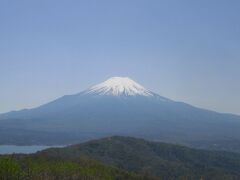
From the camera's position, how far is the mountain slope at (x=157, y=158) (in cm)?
11638

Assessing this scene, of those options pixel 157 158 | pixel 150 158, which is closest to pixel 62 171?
pixel 150 158

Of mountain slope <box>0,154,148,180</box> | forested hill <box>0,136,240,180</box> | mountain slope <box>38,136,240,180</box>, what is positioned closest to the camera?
mountain slope <box>0,154,148,180</box>

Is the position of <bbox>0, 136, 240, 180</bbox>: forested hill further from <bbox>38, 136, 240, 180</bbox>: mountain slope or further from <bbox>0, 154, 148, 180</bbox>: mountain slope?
<bbox>0, 154, 148, 180</bbox>: mountain slope

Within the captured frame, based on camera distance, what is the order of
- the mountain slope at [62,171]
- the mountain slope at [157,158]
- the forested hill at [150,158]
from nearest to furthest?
the mountain slope at [62,171] → the forested hill at [150,158] → the mountain slope at [157,158]

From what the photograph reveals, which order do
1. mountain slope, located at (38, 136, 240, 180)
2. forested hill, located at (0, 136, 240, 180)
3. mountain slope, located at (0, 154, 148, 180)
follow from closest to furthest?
1. mountain slope, located at (0, 154, 148, 180)
2. forested hill, located at (0, 136, 240, 180)
3. mountain slope, located at (38, 136, 240, 180)

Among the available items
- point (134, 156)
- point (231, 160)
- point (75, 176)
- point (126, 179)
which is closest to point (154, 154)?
point (134, 156)

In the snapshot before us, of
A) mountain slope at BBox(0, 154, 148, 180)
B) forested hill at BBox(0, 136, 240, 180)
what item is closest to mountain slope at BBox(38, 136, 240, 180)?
forested hill at BBox(0, 136, 240, 180)

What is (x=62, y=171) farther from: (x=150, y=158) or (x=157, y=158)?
(x=157, y=158)

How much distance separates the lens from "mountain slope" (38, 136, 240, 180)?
382ft

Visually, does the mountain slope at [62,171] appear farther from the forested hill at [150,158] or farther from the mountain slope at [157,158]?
the mountain slope at [157,158]

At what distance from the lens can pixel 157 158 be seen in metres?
130

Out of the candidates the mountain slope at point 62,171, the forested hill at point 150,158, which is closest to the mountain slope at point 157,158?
the forested hill at point 150,158

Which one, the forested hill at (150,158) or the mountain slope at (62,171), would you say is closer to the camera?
the mountain slope at (62,171)

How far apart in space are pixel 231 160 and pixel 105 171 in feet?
301
